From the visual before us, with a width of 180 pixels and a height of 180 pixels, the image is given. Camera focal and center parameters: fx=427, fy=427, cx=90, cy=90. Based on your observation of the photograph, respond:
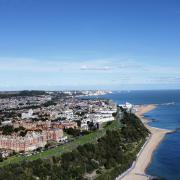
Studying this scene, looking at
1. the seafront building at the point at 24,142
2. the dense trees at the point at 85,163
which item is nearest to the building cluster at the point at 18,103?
the seafront building at the point at 24,142

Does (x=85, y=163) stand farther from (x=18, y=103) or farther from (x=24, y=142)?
(x=18, y=103)

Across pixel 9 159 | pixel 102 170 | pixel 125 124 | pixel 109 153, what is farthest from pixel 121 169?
pixel 125 124

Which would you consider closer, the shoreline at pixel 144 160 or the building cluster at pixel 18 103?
the shoreline at pixel 144 160

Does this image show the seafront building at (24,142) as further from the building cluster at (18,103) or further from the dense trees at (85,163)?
the building cluster at (18,103)

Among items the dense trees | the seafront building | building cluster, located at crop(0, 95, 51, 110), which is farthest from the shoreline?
building cluster, located at crop(0, 95, 51, 110)

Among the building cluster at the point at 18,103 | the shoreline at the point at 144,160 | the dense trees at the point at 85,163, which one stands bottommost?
the shoreline at the point at 144,160

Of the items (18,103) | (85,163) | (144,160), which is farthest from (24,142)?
(18,103)

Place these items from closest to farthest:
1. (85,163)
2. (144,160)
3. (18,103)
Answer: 1. (85,163)
2. (144,160)
3. (18,103)

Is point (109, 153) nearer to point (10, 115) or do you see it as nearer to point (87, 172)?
point (87, 172)

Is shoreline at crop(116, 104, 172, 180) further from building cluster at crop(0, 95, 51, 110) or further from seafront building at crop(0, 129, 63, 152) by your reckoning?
building cluster at crop(0, 95, 51, 110)
